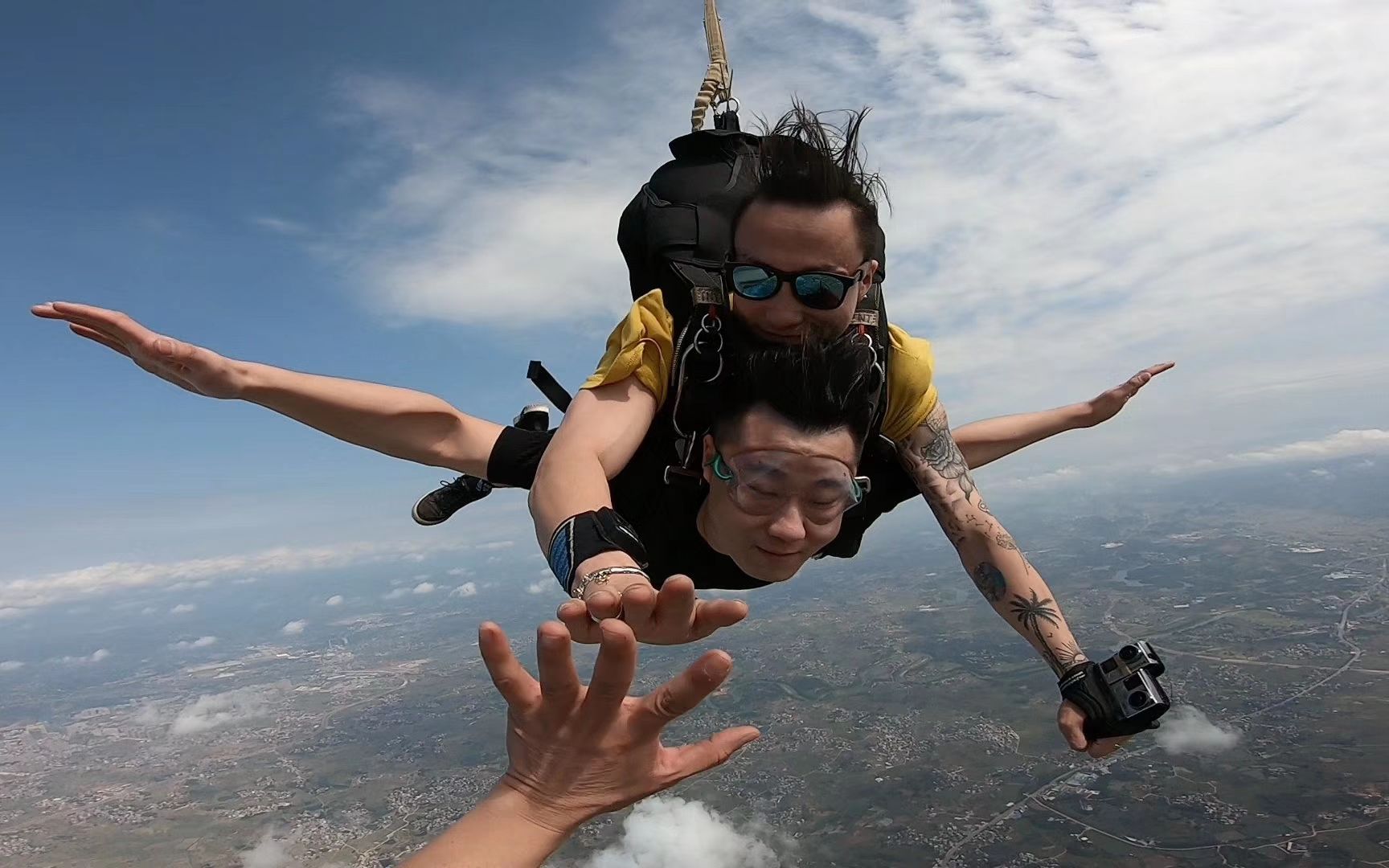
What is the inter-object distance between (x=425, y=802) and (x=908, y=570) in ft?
415

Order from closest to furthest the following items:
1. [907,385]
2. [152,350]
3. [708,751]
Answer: [708,751] → [152,350] → [907,385]

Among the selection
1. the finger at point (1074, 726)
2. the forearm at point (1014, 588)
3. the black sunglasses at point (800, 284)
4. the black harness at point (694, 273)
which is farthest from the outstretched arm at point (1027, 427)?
the black sunglasses at point (800, 284)

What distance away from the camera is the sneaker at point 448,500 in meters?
4.93

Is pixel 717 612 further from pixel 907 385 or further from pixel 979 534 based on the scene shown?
pixel 979 534

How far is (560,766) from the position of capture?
166 cm

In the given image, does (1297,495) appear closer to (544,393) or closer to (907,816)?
(907,816)

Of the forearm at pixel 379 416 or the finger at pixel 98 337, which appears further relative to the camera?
the forearm at pixel 379 416

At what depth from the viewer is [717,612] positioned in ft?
4.66

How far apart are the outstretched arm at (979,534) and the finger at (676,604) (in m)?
2.24

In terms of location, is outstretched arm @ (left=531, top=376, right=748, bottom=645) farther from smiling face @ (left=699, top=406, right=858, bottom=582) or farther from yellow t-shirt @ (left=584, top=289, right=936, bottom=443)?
smiling face @ (left=699, top=406, right=858, bottom=582)

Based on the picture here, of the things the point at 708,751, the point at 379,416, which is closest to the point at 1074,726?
the point at 708,751

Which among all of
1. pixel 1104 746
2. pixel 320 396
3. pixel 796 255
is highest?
pixel 796 255

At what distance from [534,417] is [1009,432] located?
2.93 m

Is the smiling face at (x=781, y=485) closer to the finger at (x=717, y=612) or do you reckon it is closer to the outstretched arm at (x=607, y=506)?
the outstretched arm at (x=607, y=506)
